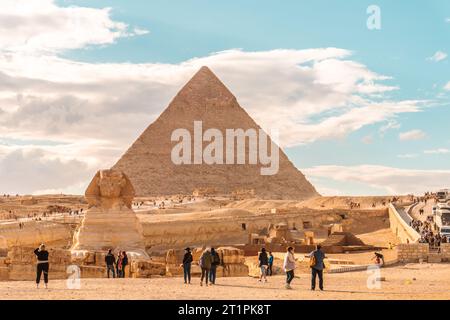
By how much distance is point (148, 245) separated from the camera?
32.2 meters

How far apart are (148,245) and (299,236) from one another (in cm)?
801

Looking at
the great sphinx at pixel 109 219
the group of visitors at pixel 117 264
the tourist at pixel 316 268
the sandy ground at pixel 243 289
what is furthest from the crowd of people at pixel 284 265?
the great sphinx at pixel 109 219

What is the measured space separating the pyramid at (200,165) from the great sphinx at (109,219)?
125253 millimetres

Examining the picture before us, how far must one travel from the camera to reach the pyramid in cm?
15112

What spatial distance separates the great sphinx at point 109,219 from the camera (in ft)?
55.3

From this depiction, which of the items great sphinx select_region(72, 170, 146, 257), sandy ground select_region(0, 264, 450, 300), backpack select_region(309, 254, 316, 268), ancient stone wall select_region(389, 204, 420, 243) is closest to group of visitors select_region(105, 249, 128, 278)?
sandy ground select_region(0, 264, 450, 300)

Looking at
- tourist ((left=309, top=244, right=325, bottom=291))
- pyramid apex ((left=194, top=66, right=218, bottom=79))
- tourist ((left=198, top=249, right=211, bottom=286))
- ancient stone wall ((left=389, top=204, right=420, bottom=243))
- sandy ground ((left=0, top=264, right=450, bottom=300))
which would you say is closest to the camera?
sandy ground ((left=0, top=264, right=450, bottom=300))

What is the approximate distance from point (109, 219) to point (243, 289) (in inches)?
259

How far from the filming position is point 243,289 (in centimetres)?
1126

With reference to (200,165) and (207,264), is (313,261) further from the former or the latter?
(200,165)

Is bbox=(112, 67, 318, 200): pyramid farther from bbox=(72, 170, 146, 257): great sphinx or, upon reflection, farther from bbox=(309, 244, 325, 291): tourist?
bbox=(309, 244, 325, 291): tourist

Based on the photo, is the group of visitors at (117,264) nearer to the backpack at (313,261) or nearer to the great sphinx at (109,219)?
the great sphinx at (109,219)

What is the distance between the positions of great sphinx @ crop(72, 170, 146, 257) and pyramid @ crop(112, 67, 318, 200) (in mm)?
125253

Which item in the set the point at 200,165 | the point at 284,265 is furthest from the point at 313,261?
the point at 200,165
